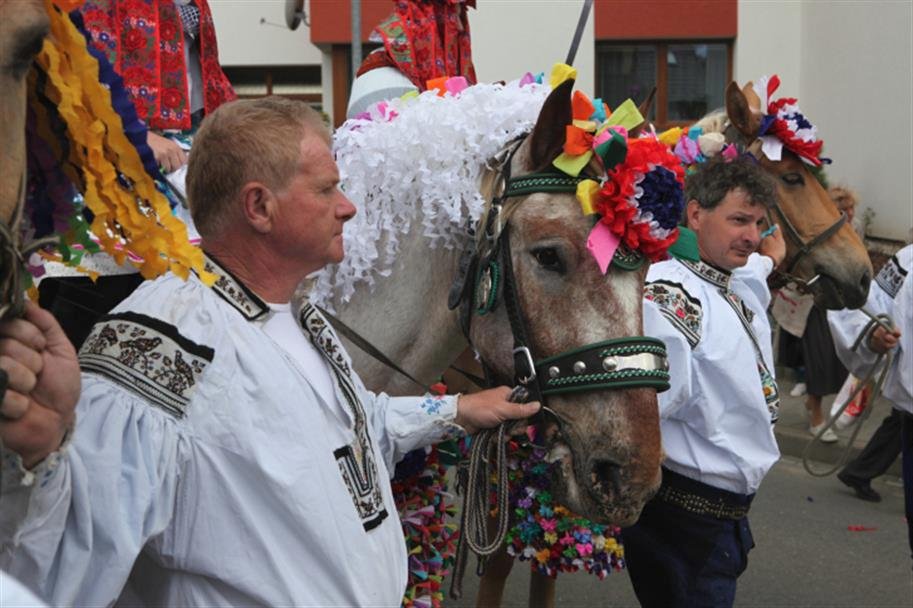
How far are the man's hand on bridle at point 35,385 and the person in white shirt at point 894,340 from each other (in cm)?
458

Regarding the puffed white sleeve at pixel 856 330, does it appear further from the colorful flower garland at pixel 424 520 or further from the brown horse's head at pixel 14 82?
the brown horse's head at pixel 14 82

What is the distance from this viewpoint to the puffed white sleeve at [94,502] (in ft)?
5.50

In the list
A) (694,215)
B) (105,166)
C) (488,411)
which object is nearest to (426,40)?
(694,215)

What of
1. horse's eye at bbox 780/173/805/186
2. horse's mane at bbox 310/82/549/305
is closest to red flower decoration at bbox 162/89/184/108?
horse's mane at bbox 310/82/549/305

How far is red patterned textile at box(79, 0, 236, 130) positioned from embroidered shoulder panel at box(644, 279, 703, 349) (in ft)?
5.34

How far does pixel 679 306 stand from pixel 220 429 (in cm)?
224

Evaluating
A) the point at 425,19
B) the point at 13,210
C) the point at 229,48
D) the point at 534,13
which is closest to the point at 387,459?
the point at 13,210

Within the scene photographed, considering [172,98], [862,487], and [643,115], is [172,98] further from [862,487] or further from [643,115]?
[862,487]

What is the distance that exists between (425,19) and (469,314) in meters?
1.66

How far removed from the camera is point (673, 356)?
3.74 meters

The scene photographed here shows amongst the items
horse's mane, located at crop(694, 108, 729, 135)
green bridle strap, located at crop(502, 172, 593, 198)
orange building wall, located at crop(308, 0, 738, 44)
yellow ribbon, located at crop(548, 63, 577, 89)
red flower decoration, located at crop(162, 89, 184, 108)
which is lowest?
horse's mane, located at crop(694, 108, 729, 135)

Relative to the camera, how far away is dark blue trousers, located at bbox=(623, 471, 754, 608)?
13.0 feet

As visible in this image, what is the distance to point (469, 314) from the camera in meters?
3.03

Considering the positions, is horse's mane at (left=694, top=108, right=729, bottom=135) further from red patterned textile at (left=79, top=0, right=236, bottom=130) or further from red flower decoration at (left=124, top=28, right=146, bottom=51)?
red flower decoration at (left=124, top=28, right=146, bottom=51)
